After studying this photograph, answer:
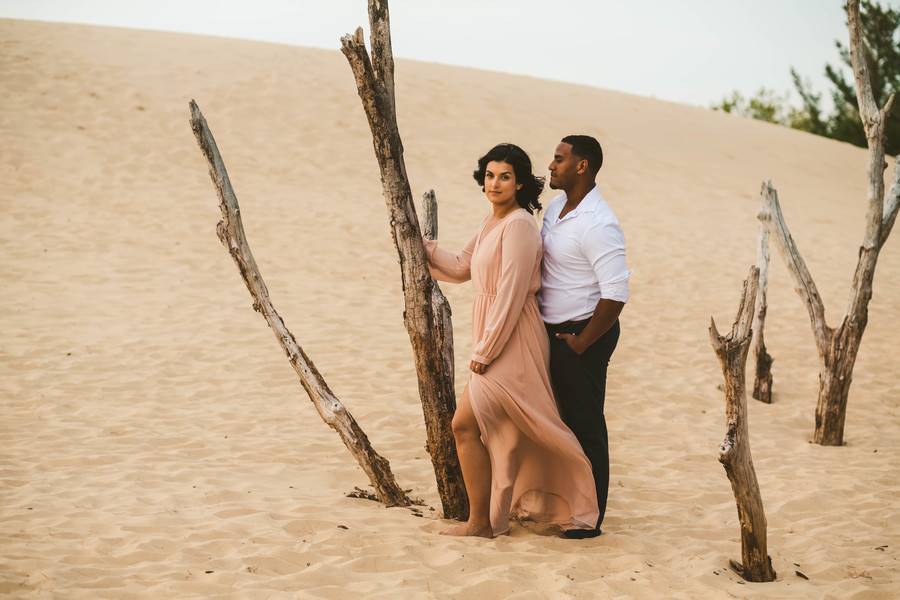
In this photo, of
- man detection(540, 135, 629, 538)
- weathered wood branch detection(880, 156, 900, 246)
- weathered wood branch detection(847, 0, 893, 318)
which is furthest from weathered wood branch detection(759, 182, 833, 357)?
man detection(540, 135, 629, 538)

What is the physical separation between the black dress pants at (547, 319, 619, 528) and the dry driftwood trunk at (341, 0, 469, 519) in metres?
0.65

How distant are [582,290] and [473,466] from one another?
3.27ft

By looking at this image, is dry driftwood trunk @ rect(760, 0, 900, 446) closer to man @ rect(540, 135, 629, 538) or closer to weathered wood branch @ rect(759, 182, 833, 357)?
weathered wood branch @ rect(759, 182, 833, 357)

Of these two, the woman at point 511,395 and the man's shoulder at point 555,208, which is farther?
the man's shoulder at point 555,208

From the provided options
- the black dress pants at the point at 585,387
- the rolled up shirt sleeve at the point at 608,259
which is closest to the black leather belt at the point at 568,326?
the black dress pants at the point at 585,387

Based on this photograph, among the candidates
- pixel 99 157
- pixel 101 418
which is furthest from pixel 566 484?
pixel 99 157

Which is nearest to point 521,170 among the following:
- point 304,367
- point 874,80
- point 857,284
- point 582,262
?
point 582,262

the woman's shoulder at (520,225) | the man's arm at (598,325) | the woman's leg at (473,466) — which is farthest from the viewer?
the woman's leg at (473,466)

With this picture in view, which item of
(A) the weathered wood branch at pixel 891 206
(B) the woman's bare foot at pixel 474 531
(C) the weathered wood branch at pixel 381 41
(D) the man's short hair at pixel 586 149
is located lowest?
(B) the woman's bare foot at pixel 474 531

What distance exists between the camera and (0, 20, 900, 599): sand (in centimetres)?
411

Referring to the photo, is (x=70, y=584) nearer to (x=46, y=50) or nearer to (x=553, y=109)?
(x=46, y=50)

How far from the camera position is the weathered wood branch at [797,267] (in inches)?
273

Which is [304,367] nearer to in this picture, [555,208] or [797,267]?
[555,208]

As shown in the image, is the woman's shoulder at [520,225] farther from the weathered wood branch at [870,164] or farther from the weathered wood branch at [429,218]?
the weathered wood branch at [870,164]
